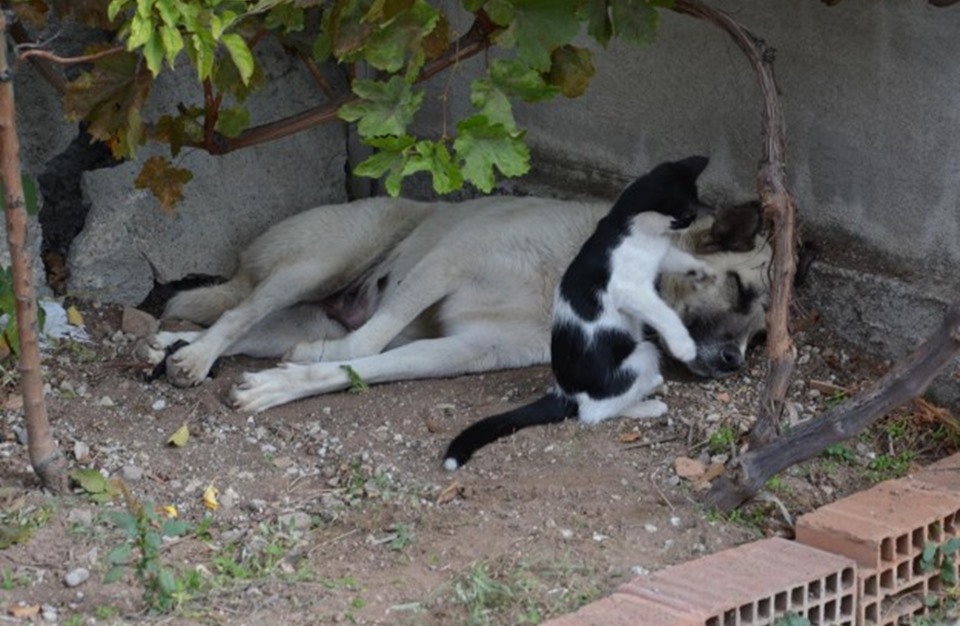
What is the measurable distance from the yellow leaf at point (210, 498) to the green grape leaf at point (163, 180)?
123 cm

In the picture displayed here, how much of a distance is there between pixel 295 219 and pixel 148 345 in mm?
842

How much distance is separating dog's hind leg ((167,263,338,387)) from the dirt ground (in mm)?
85

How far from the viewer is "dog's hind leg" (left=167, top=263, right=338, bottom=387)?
206 inches

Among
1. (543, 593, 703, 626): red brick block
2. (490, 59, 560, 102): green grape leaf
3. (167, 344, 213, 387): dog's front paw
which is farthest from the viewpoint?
(167, 344, 213, 387): dog's front paw

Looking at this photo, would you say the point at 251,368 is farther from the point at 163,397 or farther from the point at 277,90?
the point at 277,90

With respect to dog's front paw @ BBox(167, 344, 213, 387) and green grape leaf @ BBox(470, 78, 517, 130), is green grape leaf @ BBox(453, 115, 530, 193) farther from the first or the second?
dog's front paw @ BBox(167, 344, 213, 387)

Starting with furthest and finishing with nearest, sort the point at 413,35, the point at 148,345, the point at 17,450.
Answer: the point at 148,345 < the point at 17,450 < the point at 413,35

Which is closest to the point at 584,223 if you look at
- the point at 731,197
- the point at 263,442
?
the point at 731,197

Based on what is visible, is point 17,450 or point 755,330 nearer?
point 17,450

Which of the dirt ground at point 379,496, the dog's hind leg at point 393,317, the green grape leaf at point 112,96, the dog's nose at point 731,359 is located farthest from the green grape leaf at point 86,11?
the dog's nose at point 731,359

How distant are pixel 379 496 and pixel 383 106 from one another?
3.52 feet

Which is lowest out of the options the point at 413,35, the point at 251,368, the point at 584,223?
the point at 251,368

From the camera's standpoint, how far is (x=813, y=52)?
5.14 meters

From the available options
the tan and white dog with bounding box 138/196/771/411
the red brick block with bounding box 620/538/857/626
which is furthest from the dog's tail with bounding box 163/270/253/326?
the red brick block with bounding box 620/538/857/626
